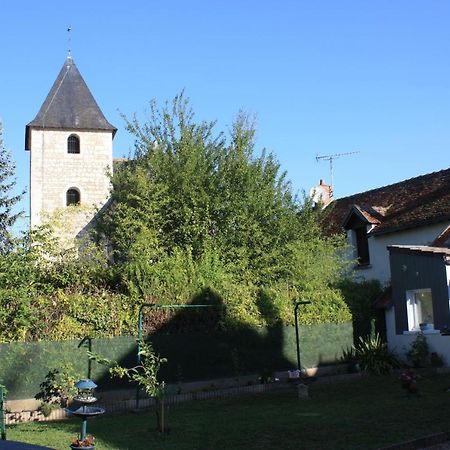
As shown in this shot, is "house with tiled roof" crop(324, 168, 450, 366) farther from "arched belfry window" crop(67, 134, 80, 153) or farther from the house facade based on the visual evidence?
"arched belfry window" crop(67, 134, 80, 153)

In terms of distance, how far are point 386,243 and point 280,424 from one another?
14.8 m

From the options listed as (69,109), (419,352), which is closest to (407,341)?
(419,352)

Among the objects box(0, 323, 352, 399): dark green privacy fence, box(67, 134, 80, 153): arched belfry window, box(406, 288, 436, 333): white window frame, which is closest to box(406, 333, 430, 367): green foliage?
box(406, 288, 436, 333): white window frame

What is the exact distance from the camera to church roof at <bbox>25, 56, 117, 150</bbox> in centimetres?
4125

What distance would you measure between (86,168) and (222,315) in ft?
85.4

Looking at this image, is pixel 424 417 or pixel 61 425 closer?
pixel 424 417

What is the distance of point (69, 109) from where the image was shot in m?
42.2

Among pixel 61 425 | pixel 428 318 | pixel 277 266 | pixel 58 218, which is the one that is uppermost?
pixel 58 218

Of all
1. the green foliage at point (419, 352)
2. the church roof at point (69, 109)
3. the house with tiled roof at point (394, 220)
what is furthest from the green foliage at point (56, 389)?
the church roof at point (69, 109)

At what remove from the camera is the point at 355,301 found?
72.1 feet

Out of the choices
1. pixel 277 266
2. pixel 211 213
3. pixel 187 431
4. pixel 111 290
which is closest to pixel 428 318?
pixel 277 266

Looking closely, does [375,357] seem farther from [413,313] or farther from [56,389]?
[56,389]

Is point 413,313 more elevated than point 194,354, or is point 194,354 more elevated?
point 413,313

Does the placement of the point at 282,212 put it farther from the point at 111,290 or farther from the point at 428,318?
the point at 111,290
